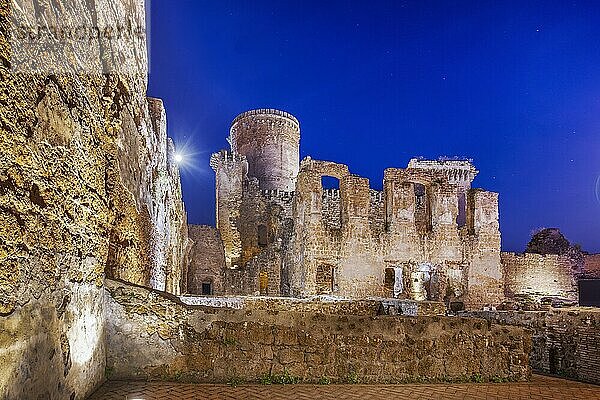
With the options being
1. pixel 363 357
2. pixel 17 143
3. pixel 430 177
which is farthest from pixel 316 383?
pixel 430 177

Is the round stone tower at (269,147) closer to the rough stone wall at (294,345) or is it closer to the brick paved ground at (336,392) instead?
the rough stone wall at (294,345)

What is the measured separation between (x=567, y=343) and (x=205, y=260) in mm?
16873

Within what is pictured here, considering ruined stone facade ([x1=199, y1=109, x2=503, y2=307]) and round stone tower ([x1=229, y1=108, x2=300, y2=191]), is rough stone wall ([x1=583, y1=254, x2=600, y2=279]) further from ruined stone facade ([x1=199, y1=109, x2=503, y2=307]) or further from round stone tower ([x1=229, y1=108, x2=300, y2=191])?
round stone tower ([x1=229, y1=108, x2=300, y2=191])

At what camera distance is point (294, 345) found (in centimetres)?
667

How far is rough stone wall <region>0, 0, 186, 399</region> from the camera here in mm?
3629

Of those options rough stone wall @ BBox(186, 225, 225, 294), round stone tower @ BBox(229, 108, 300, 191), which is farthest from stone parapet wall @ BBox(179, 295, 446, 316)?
round stone tower @ BBox(229, 108, 300, 191)

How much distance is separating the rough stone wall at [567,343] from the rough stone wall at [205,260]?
14.9 m

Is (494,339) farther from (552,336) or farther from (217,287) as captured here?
(217,287)

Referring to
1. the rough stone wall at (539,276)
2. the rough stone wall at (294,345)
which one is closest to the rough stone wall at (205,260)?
the rough stone wall at (539,276)

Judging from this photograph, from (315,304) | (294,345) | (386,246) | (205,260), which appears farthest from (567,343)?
(205,260)

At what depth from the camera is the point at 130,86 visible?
8.11 m

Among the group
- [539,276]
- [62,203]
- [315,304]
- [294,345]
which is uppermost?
[62,203]

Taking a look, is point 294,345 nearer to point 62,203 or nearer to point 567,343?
point 62,203

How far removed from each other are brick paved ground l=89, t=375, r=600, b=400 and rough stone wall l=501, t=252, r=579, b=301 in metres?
16.2
